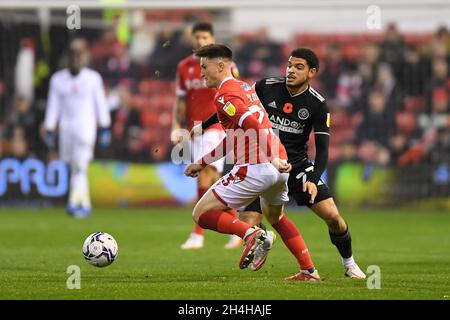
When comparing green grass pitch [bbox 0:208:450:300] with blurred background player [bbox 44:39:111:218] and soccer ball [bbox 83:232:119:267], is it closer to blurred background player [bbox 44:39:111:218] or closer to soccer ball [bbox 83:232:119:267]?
soccer ball [bbox 83:232:119:267]

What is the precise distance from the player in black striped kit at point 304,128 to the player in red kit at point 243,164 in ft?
0.99

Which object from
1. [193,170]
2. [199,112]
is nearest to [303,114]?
[193,170]

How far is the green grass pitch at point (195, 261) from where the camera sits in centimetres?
752

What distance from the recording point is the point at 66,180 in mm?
18812

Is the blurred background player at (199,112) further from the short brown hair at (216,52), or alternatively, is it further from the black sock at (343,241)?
the short brown hair at (216,52)

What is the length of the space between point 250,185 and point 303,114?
2.90ft

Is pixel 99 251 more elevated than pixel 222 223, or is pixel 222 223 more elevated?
pixel 222 223

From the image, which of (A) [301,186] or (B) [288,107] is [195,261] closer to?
(A) [301,186]

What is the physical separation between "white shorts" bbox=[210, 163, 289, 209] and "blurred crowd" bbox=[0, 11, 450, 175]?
34.4 ft

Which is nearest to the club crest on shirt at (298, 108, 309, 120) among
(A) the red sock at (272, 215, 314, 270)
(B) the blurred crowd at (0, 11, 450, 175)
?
(A) the red sock at (272, 215, 314, 270)

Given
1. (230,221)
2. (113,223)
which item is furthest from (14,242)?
(230,221)

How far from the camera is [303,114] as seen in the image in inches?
339

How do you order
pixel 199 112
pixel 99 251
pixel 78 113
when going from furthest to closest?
1. pixel 78 113
2. pixel 199 112
3. pixel 99 251
